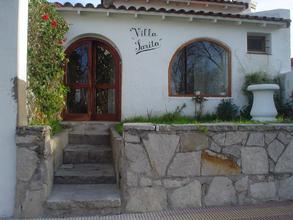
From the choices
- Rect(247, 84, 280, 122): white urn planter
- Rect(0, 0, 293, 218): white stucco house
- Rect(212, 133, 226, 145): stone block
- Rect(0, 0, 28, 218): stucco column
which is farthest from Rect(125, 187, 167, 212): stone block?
Rect(247, 84, 280, 122): white urn planter

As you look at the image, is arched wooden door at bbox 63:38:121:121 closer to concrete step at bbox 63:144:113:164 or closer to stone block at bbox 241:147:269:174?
concrete step at bbox 63:144:113:164

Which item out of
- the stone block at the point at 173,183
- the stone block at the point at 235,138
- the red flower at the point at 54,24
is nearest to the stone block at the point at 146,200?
the stone block at the point at 173,183

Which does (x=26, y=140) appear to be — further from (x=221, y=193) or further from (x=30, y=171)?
(x=221, y=193)

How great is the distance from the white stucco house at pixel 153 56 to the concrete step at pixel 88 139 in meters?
1.46

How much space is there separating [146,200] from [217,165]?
119 cm

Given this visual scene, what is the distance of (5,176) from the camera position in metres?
4.18

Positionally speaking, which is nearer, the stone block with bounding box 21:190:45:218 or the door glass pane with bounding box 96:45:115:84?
the stone block with bounding box 21:190:45:218

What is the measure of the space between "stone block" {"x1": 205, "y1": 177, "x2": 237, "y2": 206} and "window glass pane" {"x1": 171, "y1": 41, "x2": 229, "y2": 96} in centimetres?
420

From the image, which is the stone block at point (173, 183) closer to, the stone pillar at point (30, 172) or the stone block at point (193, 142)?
the stone block at point (193, 142)

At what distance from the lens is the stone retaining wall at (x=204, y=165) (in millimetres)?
4434

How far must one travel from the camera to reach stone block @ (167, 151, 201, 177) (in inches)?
178

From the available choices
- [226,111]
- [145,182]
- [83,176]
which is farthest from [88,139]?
[226,111]

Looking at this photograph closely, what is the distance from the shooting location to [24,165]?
4164mm

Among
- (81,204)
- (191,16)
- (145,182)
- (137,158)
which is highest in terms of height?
(191,16)
